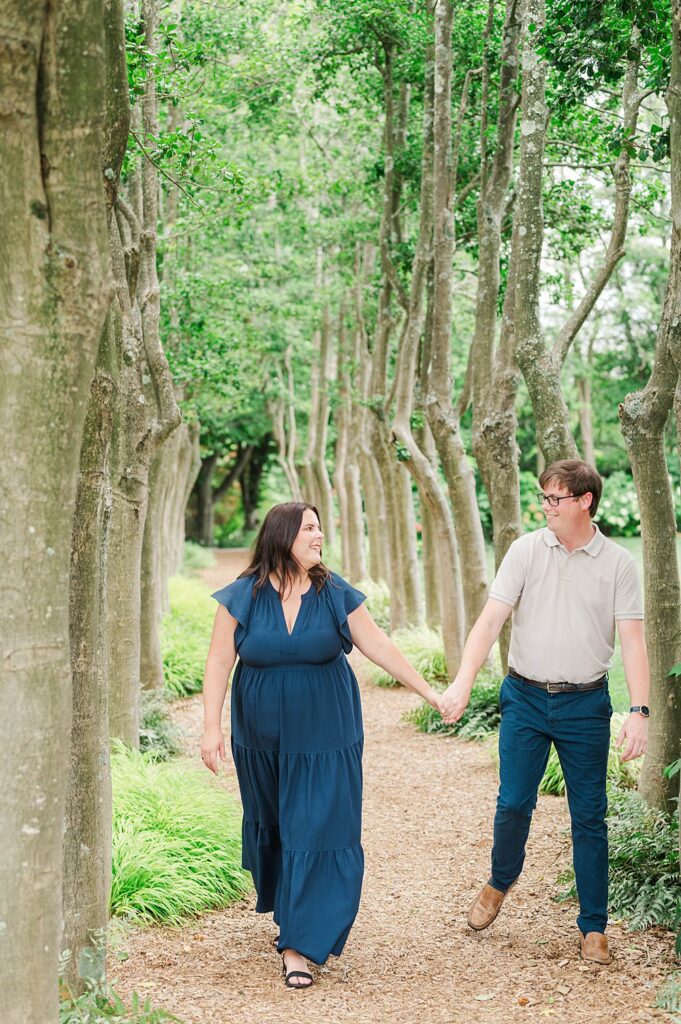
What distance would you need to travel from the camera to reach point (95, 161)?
3109 millimetres

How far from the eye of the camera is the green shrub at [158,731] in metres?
9.21

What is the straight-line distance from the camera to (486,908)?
207 inches

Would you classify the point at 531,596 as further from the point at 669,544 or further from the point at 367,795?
the point at 367,795

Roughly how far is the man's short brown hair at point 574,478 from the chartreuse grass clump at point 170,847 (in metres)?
2.85

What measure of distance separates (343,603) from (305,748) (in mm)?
678

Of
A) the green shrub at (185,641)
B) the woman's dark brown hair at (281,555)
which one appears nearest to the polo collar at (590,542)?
the woman's dark brown hair at (281,555)

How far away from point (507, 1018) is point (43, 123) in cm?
377

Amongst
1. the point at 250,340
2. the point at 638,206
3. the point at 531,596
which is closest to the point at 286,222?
the point at 250,340

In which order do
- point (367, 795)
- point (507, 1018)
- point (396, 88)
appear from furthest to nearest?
1. point (396, 88)
2. point (367, 795)
3. point (507, 1018)

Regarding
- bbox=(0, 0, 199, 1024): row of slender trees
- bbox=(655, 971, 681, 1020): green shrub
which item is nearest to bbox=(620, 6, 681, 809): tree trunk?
bbox=(655, 971, 681, 1020): green shrub

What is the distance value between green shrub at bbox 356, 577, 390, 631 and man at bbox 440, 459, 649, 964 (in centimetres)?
1159

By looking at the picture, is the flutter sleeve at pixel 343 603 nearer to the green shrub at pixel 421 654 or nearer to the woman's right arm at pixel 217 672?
the woman's right arm at pixel 217 672

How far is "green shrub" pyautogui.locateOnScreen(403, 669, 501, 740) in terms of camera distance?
10.1m

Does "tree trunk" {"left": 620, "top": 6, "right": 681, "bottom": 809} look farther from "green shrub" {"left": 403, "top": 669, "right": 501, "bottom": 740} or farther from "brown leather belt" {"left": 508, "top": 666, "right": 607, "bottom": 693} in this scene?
"green shrub" {"left": 403, "top": 669, "right": 501, "bottom": 740}
